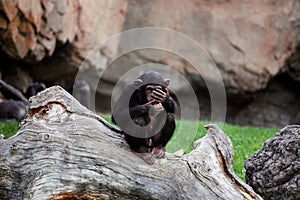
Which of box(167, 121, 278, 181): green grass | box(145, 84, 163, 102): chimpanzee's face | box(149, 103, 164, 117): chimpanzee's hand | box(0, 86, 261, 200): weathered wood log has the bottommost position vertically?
box(0, 86, 261, 200): weathered wood log

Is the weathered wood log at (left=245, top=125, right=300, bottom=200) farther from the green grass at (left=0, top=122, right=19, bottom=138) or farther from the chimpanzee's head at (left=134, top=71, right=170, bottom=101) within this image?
the green grass at (left=0, top=122, right=19, bottom=138)

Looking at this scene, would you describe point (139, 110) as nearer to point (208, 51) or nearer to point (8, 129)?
point (8, 129)

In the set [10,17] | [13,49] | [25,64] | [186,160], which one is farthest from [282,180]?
[25,64]

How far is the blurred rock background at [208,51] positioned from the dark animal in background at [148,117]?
25.9 ft

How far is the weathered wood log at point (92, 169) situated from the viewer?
4.04m

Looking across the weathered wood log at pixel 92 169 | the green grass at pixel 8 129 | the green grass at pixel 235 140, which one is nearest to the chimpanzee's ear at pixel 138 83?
the weathered wood log at pixel 92 169

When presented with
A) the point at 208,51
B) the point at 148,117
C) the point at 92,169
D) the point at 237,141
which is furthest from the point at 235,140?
the point at 208,51

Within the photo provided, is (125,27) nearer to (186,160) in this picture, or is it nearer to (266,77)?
(266,77)

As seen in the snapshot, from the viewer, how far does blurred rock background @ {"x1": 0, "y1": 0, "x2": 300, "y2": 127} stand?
1349 cm

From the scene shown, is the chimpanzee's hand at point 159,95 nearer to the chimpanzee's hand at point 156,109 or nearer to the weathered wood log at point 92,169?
the chimpanzee's hand at point 156,109

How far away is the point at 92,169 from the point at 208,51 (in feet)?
36.6

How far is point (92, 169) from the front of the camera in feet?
13.5

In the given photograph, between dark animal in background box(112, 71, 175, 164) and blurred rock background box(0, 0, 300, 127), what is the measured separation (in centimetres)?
789

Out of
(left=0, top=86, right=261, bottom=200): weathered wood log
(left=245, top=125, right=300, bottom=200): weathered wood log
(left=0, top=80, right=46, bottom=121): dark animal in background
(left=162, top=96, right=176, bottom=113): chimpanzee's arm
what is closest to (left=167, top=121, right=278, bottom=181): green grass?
(left=245, top=125, right=300, bottom=200): weathered wood log
